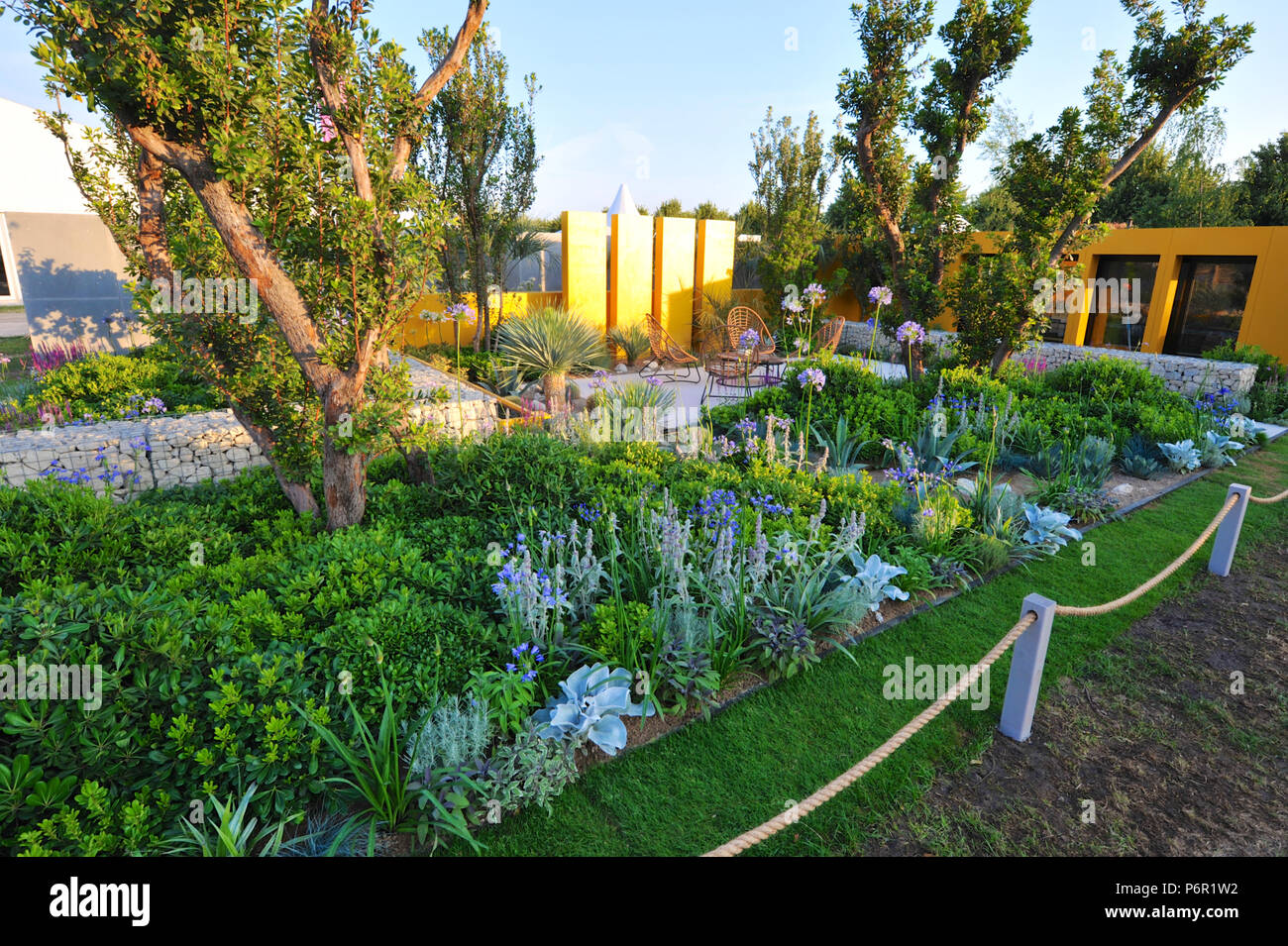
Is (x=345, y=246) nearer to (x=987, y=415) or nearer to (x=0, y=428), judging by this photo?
(x=0, y=428)

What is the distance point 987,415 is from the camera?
22.0 ft

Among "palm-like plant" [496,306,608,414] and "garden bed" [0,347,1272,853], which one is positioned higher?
"palm-like plant" [496,306,608,414]

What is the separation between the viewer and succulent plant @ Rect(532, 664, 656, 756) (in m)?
2.48

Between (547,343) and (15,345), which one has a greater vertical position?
(547,343)

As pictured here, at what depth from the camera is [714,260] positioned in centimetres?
1297

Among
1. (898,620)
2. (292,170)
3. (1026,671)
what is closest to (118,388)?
(292,170)

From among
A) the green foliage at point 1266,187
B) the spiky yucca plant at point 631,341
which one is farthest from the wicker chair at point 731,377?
the green foliage at point 1266,187

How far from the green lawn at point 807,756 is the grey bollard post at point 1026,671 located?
0.46ft

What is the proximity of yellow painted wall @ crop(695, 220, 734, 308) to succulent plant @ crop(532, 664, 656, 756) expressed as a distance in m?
11.3

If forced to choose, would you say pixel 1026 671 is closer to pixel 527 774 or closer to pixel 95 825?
pixel 527 774

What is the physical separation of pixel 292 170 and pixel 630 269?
894 cm

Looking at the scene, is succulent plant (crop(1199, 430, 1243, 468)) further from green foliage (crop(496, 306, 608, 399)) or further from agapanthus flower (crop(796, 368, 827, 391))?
green foliage (crop(496, 306, 608, 399))

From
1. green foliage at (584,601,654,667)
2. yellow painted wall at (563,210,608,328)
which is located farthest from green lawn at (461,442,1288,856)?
yellow painted wall at (563,210,608,328)

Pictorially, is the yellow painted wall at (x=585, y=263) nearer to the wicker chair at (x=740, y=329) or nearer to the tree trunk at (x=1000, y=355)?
the wicker chair at (x=740, y=329)
